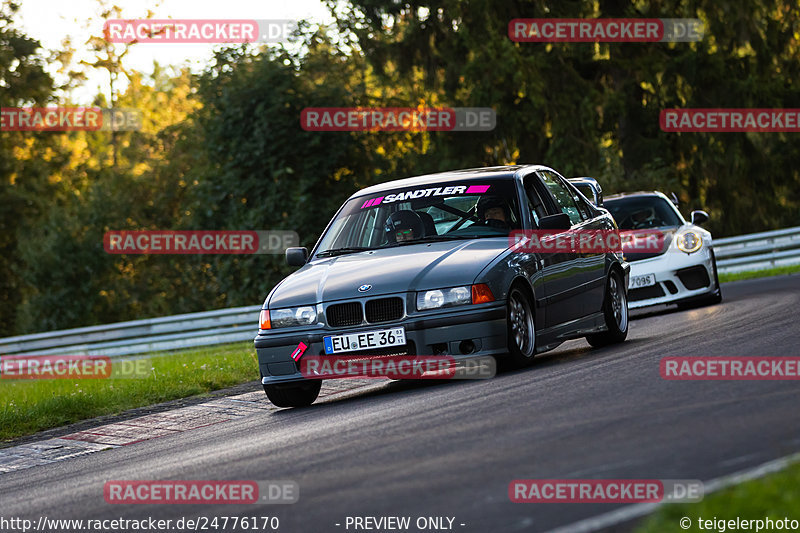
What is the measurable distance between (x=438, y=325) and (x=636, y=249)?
24.4 feet

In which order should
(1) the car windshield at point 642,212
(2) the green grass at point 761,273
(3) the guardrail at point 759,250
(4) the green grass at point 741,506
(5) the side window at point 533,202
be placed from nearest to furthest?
(4) the green grass at point 741,506
(5) the side window at point 533,202
(1) the car windshield at point 642,212
(2) the green grass at point 761,273
(3) the guardrail at point 759,250

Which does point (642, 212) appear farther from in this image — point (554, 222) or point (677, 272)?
point (554, 222)

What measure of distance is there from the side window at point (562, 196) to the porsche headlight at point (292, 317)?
2772mm

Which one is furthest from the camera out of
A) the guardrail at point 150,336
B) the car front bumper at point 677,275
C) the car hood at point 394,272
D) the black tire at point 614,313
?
the guardrail at point 150,336

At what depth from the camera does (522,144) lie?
101 feet

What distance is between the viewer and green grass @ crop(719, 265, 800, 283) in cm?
2267

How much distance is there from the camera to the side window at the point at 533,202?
10227mm

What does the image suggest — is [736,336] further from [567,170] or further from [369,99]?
[369,99]

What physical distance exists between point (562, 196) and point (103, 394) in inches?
188

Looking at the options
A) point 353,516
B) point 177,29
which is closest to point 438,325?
point 353,516

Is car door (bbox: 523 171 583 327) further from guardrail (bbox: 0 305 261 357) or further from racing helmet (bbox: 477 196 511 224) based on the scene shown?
guardrail (bbox: 0 305 261 357)

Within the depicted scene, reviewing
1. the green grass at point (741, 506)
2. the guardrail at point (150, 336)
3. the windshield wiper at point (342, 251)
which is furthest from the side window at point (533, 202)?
the guardrail at point (150, 336)

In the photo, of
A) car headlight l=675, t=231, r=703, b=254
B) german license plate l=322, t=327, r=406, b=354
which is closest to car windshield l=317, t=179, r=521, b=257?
german license plate l=322, t=327, r=406, b=354

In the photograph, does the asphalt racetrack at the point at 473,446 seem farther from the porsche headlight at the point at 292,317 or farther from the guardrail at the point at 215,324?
the guardrail at the point at 215,324
